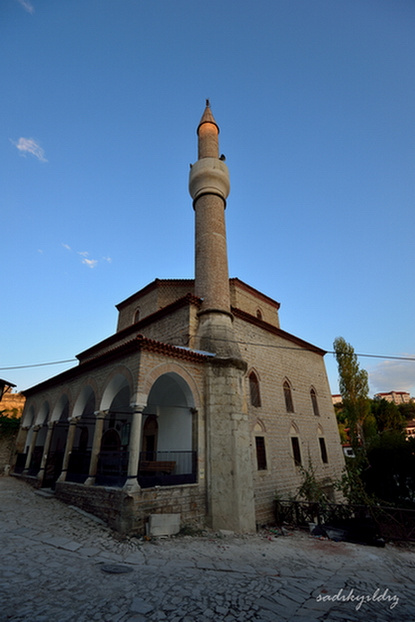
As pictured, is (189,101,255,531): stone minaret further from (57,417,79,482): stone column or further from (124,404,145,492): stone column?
(57,417,79,482): stone column

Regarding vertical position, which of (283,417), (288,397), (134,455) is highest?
(288,397)

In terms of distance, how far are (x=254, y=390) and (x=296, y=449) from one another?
3.19 m

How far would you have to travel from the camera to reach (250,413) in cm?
1040

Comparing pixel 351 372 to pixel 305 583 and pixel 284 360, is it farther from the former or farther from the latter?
pixel 305 583

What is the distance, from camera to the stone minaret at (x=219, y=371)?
7.27m

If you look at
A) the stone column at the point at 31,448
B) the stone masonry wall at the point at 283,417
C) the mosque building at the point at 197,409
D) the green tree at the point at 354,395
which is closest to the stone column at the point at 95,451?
the mosque building at the point at 197,409

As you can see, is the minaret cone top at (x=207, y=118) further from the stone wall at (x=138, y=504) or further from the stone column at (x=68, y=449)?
the stone wall at (x=138, y=504)

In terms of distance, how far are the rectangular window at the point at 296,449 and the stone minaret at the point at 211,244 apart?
5.34 meters

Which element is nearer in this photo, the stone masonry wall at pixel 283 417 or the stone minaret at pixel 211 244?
the stone minaret at pixel 211 244

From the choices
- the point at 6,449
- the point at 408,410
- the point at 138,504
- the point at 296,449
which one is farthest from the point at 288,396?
the point at 408,410

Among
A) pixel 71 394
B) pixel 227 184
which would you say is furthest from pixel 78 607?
pixel 227 184

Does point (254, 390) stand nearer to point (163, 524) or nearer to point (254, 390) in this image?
point (254, 390)

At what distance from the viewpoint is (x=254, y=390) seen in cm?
1124

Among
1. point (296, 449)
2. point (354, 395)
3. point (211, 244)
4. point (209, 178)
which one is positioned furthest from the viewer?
point (354, 395)
